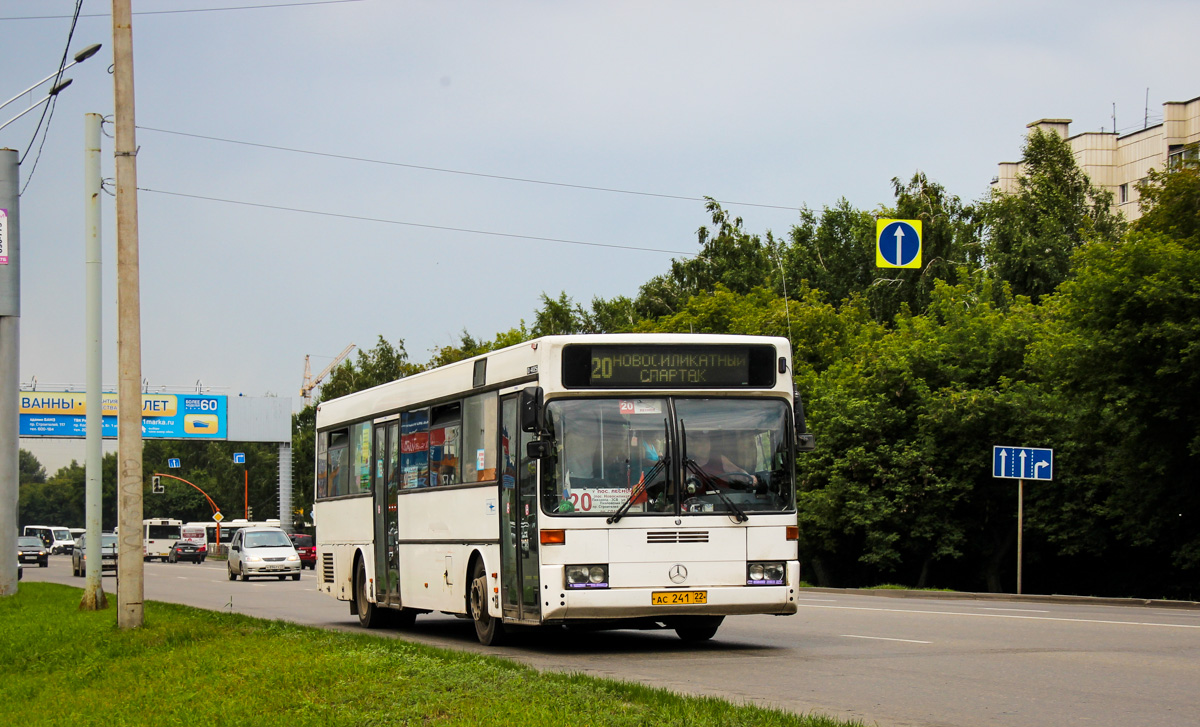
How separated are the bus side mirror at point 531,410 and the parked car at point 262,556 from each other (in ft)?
113

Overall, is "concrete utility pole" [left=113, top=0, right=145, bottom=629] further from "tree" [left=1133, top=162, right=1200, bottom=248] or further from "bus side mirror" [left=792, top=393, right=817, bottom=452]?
"tree" [left=1133, top=162, right=1200, bottom=248]

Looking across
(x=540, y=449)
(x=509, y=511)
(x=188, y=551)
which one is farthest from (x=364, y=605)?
(x=188, y=551)

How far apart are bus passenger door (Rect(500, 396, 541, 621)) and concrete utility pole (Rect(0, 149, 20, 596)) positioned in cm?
1743

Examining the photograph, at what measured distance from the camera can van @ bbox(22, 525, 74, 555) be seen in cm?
11062

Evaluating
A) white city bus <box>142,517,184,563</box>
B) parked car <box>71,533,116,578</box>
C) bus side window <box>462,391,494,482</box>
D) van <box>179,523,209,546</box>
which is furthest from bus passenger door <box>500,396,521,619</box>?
white city bus <box>142,517,184,563</box>

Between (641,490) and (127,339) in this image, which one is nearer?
(641,490)

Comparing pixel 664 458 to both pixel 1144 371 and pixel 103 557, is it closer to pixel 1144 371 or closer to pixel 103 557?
pixel 1144 371

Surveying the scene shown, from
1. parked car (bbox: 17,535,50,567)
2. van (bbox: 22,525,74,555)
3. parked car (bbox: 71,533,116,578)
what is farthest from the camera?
van (bbox: 22,525,74,555)

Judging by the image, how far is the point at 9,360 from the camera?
28938 mm

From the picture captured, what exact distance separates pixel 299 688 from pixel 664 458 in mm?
4674

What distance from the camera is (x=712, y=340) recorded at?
14141mm

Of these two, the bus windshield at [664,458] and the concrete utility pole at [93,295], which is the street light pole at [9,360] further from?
the bus windshield at [664,458]

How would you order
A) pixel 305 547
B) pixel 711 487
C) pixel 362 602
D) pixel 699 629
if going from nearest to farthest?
pixel 711 487 < pixel 699 629 < pixel 362 602 < pixel 305 547

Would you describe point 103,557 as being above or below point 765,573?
below
